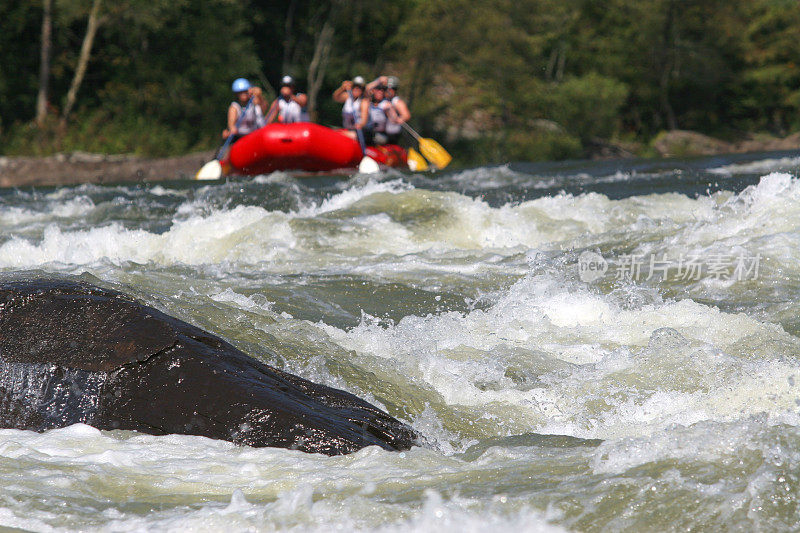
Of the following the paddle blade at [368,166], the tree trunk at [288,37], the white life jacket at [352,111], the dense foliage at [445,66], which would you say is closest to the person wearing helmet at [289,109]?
the white life jacket at [352,111]

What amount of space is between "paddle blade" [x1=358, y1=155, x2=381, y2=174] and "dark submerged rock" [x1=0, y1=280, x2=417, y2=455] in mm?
8710

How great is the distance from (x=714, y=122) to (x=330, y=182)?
1927 centimetres

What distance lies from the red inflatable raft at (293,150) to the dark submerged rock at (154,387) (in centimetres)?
866

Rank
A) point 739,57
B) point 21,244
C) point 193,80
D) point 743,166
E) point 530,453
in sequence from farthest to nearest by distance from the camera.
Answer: point 739,57, point 193,80, point 743,166, point 21,244, point 530,453

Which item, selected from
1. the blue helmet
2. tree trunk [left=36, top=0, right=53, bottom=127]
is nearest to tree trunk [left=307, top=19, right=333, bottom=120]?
tree trunk [left=36, top=0, right=53, bottom=127]

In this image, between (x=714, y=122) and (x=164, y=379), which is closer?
(x=164, y=379)

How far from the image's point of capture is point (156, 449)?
2537 mm

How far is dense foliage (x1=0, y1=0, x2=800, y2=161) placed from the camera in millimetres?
19141

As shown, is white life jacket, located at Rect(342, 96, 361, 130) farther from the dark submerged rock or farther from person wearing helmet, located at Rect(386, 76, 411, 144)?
the dark submerged rock

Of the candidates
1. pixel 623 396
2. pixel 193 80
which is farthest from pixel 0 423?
pixel 193 80

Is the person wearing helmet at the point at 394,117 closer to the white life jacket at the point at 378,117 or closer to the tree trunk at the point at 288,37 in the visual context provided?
the white life jacket at the point at 378,117

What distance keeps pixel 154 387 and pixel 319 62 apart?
2193 centimetres

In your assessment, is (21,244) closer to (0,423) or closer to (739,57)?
(0,423)

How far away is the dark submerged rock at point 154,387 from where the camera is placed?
262cm
